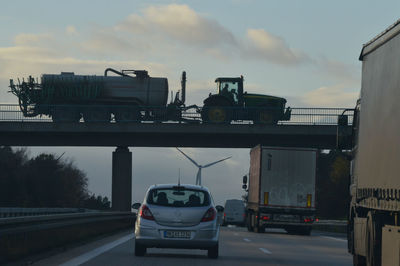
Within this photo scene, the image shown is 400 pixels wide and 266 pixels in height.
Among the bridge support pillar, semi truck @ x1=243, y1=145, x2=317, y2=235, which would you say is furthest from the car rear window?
the bridge support pillar

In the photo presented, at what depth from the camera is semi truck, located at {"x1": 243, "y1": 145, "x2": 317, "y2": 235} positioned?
32688mm

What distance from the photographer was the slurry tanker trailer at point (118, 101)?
5112cm

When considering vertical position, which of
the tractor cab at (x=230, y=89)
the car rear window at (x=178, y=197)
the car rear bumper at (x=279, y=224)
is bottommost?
the car rear bumper at (x=279, y=224)

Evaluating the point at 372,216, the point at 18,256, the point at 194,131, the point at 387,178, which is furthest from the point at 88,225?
the point at 194,131

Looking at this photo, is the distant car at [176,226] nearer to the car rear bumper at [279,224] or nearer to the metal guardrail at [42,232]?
the metal guardrail at [42,232]

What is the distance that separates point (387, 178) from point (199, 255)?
8.35m

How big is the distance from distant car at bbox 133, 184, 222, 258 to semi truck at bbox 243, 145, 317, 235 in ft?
50.6

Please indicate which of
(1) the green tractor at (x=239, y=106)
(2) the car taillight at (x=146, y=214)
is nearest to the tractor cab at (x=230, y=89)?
(1) the green tractor at (x=239, y=106)

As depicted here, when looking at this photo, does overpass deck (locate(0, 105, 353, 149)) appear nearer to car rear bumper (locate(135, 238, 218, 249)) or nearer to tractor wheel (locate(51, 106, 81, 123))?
tractor wheel (locate(51, 106, 81, 123))

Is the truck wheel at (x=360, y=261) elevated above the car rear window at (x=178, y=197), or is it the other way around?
the car rear window at (x=178, y=197)

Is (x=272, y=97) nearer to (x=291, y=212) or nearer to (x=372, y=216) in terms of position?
(x=291, y=212)

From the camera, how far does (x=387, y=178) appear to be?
10625 mm

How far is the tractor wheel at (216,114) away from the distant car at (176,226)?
3319 centimetres

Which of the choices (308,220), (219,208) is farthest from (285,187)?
(219,208)
